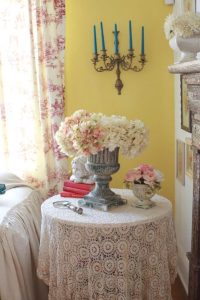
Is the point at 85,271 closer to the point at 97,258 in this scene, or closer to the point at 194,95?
the point at 97,258

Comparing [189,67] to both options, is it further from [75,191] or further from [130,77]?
[130,77]

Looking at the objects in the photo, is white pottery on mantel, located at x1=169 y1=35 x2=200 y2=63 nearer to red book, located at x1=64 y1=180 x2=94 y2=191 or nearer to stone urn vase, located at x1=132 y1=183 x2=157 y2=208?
stone urn vase, located at x1=132 y1=183 x2=157 y2=208

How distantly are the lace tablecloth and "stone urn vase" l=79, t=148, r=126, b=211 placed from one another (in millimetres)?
67

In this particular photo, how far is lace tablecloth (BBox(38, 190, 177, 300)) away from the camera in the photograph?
1.64 m

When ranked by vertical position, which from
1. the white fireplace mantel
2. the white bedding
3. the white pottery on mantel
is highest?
the white pottery on mantel

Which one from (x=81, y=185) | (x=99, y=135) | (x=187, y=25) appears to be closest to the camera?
(x=187, y=25)

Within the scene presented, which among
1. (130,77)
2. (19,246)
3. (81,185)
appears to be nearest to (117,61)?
(130,77)

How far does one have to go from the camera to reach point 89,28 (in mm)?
2625

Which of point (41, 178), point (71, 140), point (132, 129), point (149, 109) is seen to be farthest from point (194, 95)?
point (41, 178)

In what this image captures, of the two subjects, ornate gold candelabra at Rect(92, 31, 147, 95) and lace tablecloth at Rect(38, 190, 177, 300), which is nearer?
lace tablecloth at Rect(38, 190, 177, 300)

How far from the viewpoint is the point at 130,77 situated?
8.73ft

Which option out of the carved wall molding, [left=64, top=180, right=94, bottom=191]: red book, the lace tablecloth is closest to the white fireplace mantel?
the carved wall molding

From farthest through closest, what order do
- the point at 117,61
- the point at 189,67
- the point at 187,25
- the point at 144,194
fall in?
the point at 117,61 < the point at 144,194 < the point at 187,25 < the point at 189,67

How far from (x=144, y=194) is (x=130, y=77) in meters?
1.10
